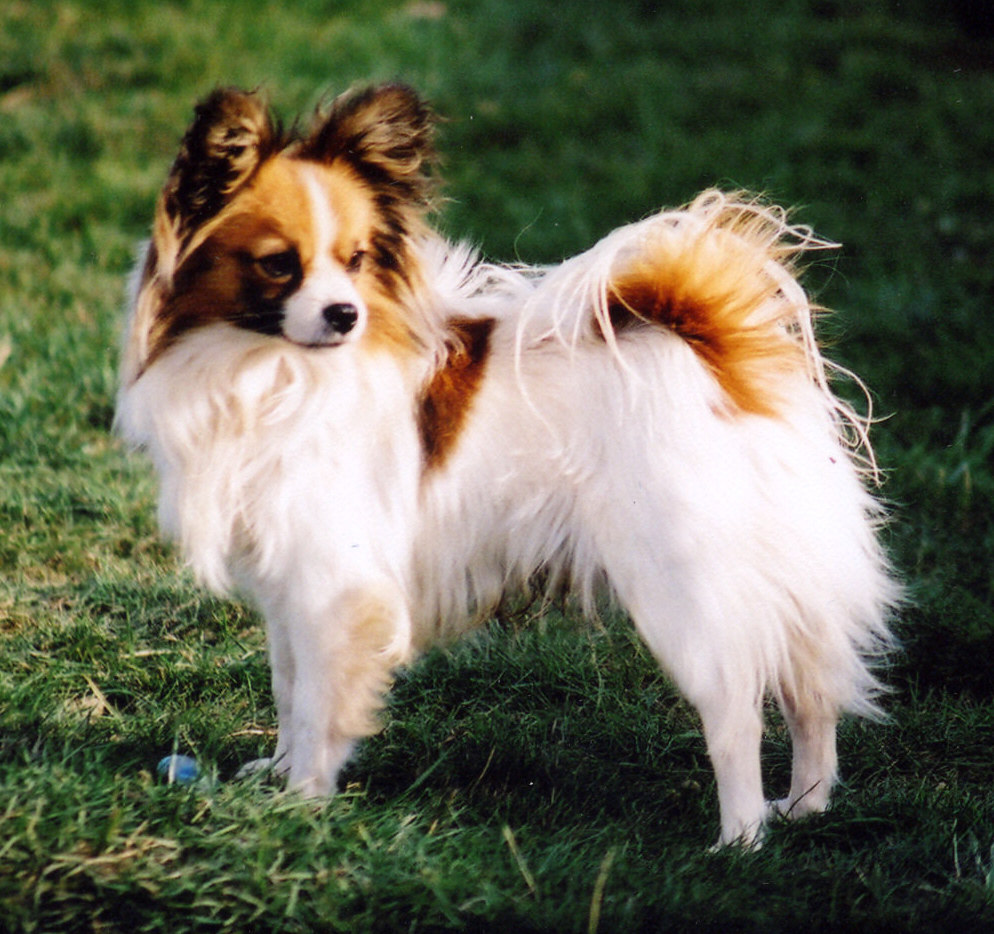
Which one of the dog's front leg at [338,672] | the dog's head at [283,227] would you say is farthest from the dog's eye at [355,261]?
the dog's front leg at [338,672]

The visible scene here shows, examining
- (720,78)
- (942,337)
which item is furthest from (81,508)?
(720,78)

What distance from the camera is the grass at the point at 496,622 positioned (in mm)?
2395

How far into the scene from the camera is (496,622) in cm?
343

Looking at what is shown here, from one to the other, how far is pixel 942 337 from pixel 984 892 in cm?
344

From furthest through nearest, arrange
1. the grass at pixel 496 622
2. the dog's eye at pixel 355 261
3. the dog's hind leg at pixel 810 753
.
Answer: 1. the dog's hind leg at pixel 810 753
2. the dog's eye at pixel 355 261
3. the grass at pixel 496 622

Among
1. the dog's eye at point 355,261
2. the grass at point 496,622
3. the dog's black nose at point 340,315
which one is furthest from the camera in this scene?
the dog's eye at point 355,261

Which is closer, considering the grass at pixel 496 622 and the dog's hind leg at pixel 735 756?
the grass at pixel 496 622

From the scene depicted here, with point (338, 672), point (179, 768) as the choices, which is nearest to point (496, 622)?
point (338, 672)

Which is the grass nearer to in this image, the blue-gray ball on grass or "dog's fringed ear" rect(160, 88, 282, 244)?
the blue-gray ball on grass

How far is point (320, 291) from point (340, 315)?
69 mm

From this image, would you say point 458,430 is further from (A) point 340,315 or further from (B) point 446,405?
(A) point 340,315

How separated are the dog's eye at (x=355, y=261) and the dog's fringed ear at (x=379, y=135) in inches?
7.0

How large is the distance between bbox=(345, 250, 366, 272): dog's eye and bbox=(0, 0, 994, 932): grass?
70 centimetres

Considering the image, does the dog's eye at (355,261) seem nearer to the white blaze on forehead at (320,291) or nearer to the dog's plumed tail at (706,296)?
the white blaze on forehead at (320,291)
